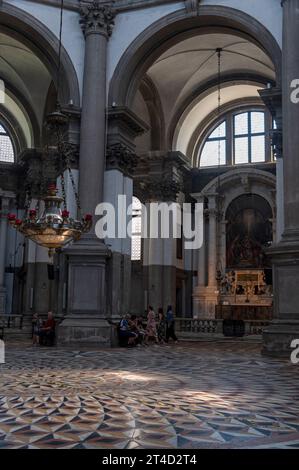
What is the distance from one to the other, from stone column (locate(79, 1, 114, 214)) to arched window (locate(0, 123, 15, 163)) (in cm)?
1084

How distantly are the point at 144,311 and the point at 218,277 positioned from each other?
132 inches

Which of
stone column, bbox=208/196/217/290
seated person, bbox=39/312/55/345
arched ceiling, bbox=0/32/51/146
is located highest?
arched ceiling, bbox=0/32/51/146

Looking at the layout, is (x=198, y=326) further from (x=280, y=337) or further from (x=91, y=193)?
(x=280, y=337)

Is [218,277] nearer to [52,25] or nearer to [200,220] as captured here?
[200,220]

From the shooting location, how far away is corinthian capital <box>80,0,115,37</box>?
16141mm

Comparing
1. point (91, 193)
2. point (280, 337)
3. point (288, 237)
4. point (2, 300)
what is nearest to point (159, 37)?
point (91, 193)

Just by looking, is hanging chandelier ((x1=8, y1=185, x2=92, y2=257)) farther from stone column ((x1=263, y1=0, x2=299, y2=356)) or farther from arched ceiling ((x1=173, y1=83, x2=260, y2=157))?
arched ceiling ((x1=173, y1=83, x2=260, y2=157))

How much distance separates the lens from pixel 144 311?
22734 millimetres

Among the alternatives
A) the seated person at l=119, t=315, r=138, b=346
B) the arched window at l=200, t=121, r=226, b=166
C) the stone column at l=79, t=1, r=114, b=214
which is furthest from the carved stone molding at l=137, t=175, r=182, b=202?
the seated person at l=119, t=315, r=138, b=346

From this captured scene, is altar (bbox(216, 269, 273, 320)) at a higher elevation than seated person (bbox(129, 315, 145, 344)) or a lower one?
higher

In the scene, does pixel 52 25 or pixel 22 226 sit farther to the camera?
pixel 52 25
